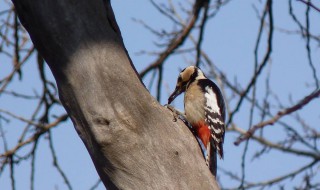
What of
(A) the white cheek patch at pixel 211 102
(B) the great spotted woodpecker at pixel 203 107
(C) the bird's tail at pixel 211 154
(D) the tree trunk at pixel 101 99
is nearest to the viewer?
(D) the tree trunk at pixel 101 99

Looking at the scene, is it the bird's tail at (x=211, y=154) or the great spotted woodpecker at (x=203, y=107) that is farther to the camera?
the great spotted woodpecker at (x=203, y=107)

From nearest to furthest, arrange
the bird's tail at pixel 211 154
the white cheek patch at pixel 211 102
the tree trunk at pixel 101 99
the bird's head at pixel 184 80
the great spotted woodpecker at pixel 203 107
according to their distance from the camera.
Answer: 1. the tree trunk at pixel 101 99
2. the bird's tail at pixel 211 154
3. the great spotted woodpecker at pixel 203 107
4. the white cheek patch at pixel 211 102
5. the bird's head at pixel 184 80

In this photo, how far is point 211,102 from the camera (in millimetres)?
5102

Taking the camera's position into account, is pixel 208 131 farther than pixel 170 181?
Yes

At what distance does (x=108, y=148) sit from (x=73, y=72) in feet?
1.22

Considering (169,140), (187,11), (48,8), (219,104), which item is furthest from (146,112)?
(187,11)

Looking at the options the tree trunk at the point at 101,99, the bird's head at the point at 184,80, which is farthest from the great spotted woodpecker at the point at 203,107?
the tree trunk at the point at 101,99

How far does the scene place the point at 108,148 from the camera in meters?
2.83

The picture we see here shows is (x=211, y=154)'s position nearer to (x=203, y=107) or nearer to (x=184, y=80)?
(x=203, y=107)

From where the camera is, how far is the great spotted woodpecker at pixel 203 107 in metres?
4.58

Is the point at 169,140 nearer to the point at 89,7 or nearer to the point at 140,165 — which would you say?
the point at 140,165

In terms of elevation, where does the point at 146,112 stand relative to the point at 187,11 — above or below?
below

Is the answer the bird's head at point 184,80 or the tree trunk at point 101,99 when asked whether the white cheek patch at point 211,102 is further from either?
the tree trunk at point 101,99

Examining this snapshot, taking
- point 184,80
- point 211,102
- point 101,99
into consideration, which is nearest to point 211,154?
point 211,102
